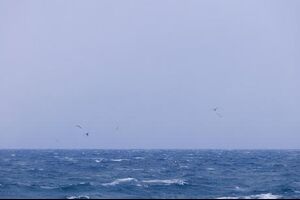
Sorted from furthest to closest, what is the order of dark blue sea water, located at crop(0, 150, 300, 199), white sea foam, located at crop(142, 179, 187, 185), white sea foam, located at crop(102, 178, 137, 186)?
white sea foam, located at crop(142, 179, 187, 185) < white sea foam, located at crop(102, 178, 137, 186) < dark blue sea water, located at crop(0, 150, 300, 199)

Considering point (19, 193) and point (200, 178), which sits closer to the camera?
point (19, 193)

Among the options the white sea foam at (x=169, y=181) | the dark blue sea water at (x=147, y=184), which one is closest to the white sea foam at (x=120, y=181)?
the dark blue sea water at (x=147, y=184)

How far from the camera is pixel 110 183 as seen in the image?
49.5 metres

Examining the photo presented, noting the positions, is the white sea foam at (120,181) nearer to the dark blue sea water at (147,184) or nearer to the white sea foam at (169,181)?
the dark blue sea water at (147,184)

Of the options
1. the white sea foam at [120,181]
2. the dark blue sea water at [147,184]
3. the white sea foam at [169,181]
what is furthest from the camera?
the white sea foam at [169,181]

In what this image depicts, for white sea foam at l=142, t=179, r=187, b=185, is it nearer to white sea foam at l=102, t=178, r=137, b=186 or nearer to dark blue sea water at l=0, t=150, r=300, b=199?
dark blue sea water at l=0, t=150, r=300, b=199

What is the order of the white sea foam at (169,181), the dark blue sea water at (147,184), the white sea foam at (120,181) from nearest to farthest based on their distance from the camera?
the dark blue sea water at (147,184) → the white sea foam at (120,181) → the white sea foam at (169,181)

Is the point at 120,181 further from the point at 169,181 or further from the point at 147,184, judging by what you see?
the point at 169,181

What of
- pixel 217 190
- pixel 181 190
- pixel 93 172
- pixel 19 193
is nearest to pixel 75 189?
pixel 19 193

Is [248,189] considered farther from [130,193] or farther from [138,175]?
[138,175]

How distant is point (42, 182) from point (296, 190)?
23643 mm

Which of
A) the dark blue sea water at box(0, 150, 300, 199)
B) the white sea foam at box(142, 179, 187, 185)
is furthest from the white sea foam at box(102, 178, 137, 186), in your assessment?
the white sea foam at box(142, 179, 187, 185)

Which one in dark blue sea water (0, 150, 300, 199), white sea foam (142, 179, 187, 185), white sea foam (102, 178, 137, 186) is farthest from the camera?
white sea foam (142, 179, 187, 185)

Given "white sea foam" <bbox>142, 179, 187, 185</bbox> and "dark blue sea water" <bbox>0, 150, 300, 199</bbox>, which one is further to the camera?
"white sea foam" <bbox>142, 179, 187, 185</bbox>
